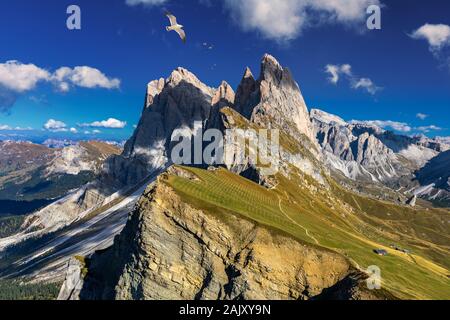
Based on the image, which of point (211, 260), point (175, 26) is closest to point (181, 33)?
point (175, 26)

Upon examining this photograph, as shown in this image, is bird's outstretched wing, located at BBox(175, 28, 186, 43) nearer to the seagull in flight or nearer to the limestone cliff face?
the seagull in flight

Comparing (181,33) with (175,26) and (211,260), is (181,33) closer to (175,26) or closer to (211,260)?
(175,26)

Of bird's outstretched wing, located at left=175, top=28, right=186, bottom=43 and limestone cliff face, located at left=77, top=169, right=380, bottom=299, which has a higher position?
A: bird's outstretched wing, located at left=175, top=28, right=186, bottom=43

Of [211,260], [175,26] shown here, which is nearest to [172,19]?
[175,26]

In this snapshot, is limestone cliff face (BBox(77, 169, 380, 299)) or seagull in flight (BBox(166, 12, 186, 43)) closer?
seagull in flight (BBox(166, 12, 186, 43))

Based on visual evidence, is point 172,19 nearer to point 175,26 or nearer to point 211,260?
point 175,26

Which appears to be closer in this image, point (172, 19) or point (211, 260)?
point (172, 19)

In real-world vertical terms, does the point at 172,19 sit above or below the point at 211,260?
above

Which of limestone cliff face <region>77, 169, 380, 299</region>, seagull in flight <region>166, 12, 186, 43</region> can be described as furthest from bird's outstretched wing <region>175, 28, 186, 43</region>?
limestone cliff face <region>77, 169, 380, 299</region>
